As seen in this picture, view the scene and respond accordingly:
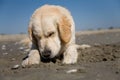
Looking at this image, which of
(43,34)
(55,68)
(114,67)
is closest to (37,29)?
(43,34)

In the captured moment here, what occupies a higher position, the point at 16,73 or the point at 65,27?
the point at 65,27

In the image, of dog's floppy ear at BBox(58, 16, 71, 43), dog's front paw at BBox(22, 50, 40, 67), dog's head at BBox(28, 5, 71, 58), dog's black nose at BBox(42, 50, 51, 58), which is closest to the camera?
dog's black nose at BBox(42, 50, 51, 58)

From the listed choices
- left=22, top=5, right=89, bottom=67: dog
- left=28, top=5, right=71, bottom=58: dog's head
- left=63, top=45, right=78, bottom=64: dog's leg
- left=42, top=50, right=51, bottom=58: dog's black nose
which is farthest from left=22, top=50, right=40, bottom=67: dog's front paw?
left=63, top=45, right=78, bottom=64: dog's leg

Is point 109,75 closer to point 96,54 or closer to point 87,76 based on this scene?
point 87,76

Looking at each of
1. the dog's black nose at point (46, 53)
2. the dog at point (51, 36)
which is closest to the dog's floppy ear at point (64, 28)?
the dog at point (51, 36)

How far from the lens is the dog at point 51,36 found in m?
8.05

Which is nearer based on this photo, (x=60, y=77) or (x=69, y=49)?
(x=60, y=77)

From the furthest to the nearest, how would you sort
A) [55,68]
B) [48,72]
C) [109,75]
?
1. [55,68]
2. [48,72]
3. [109,75]

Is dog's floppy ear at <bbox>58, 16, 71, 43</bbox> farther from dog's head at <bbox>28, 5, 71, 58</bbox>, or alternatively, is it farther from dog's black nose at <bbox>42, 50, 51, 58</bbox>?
dog's black nose at <bbox>42, 50, 51, 58</bbox>

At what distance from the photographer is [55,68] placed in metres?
7.09

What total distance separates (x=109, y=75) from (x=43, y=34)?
2377mm

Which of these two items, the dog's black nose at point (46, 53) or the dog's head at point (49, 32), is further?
the dog's head at point (49, 32)

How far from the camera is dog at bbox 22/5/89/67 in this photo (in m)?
8.05

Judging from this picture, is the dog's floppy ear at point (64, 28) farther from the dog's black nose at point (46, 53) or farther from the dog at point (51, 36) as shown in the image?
the dog's black nose at point (46, 53)
